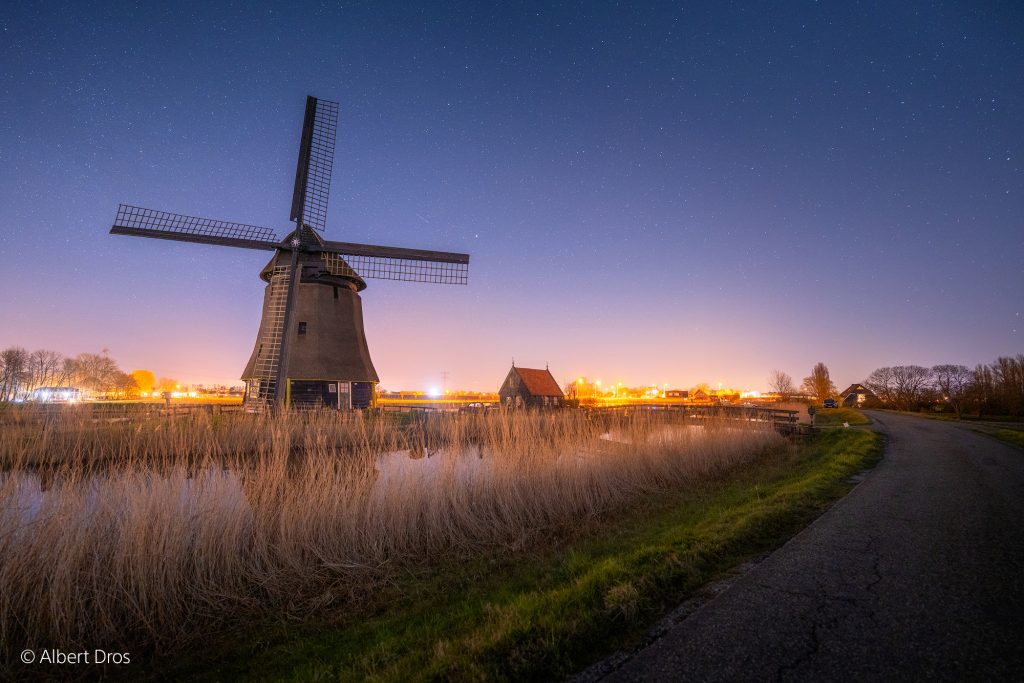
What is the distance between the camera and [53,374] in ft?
39.4

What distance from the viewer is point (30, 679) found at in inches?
136

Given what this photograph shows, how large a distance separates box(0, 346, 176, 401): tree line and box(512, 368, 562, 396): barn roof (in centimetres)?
2895

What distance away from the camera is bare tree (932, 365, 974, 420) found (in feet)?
118

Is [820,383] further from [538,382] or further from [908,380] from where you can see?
[538,382]

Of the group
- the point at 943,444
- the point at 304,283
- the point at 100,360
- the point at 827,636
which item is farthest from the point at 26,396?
the point at 100,360

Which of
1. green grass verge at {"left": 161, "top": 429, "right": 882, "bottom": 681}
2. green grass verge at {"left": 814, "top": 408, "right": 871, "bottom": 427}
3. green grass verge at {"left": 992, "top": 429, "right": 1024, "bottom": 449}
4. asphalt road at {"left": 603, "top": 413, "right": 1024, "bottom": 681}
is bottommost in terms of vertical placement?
green grass verge at {"left": 161, "top": 429, "right": 882, "bottom": 681}

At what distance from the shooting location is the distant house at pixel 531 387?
131 ft

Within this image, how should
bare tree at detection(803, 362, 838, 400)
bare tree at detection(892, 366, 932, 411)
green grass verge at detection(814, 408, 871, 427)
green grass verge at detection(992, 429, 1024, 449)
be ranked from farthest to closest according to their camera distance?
bare tree at detection(803, 362, 838, 400)
bare tree at detection(892, 366, 932, 411)
green grass verge at detection(814, 408, 871, 427)
green grass verge at detection(992, 429, 1024, 449)

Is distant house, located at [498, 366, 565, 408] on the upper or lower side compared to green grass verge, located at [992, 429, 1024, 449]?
upper

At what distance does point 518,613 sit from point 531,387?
36.6 m

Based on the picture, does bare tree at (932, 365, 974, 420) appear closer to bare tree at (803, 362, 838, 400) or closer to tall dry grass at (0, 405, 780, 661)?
bare tree at (803, 362, 838, 400)

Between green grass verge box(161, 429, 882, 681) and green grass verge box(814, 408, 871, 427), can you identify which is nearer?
green grass verge box(161, 429, 882, 681)

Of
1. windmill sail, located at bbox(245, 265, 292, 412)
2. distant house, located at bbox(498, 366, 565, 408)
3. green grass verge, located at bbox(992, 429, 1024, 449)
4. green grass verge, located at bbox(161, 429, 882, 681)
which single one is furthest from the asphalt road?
distant house, located at bbox(498, 366, 565, 408)

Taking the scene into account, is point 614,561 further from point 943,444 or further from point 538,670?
point 943,444
